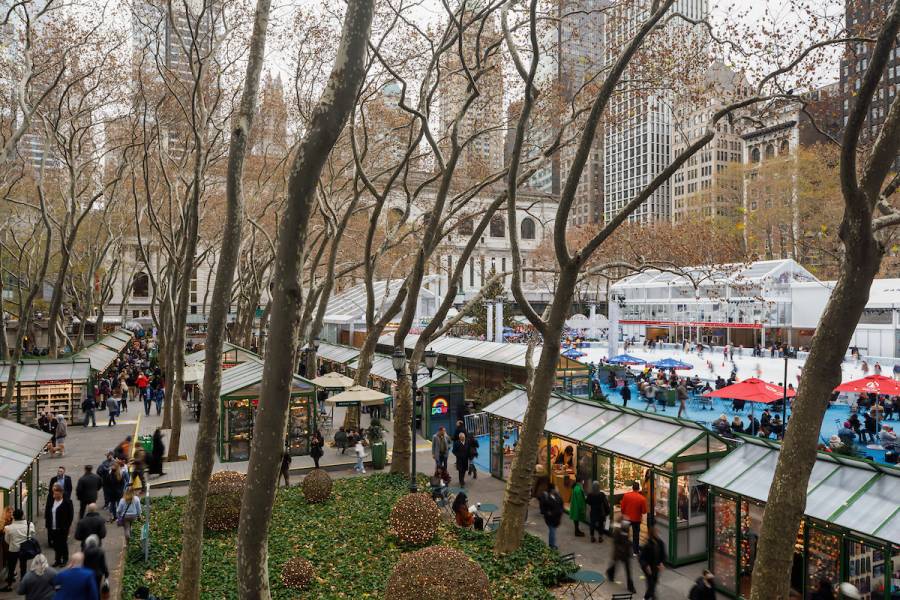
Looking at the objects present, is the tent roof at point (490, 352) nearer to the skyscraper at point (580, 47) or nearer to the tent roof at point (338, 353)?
the tent roof at point (338, 353)

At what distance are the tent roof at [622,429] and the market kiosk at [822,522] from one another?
873 millimetres

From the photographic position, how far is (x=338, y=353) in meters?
32.2

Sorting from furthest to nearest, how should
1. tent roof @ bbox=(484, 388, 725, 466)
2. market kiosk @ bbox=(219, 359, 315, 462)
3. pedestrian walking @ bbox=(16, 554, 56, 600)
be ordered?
market kiosk @ bbox=(219, 359, 315, 462) < tent roof @ bbox=(484, 388, 725, 466) < pedestrian walking @ bbox=(16, 554, 56, 600)

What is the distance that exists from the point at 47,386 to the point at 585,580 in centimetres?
2103

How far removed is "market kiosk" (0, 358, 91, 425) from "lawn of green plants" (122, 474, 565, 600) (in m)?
11.7

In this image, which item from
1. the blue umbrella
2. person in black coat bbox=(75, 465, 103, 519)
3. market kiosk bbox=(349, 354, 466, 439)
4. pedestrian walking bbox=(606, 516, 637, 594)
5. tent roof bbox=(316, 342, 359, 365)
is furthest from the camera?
the blue umbrella

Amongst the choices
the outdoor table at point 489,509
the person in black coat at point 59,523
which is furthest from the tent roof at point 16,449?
the outdoor table at point 489,509

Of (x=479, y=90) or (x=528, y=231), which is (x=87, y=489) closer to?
(x=479, y=90)

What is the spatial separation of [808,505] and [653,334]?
51986mm

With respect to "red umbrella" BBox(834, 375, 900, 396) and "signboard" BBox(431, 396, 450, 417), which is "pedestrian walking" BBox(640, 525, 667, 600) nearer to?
"signboard" BBox(431, 396, 450, 417)

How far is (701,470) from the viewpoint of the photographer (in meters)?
11.3

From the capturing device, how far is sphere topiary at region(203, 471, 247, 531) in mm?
11102

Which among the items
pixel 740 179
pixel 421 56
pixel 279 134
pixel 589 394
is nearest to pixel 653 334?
pixel 740 179

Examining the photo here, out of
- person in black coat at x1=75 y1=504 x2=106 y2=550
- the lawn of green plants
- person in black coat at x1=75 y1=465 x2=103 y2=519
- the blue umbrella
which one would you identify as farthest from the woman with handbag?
the blue umbrella
